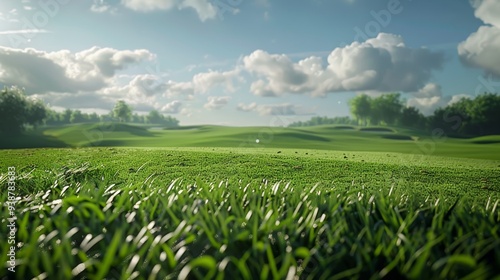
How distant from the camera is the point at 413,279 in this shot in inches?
104

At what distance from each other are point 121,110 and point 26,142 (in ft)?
207

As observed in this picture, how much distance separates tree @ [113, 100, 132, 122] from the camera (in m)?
111

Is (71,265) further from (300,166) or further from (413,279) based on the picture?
(300,166)

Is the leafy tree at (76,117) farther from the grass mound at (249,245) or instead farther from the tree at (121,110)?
the grass mound at (249,245)

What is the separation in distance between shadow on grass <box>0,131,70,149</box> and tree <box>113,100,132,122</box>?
54296 millimetres

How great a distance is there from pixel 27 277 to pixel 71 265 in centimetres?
77

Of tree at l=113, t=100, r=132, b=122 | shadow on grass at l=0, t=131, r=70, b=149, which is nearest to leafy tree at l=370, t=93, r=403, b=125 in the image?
tree at l=113, t=100, r=132, b=122

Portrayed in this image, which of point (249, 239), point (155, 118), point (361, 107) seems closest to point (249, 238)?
point (249, 239)

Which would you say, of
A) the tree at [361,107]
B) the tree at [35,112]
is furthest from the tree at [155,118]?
the tree at [35,112]

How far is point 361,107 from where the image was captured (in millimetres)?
107250

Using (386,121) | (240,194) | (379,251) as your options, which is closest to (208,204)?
(240,194)

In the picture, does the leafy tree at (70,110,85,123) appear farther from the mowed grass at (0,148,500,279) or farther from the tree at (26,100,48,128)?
the mowed grass at (0,148,500,279)

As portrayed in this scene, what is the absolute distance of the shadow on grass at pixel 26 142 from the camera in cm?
4571

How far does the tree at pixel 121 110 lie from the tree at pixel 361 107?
224 feet
